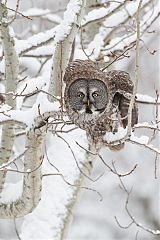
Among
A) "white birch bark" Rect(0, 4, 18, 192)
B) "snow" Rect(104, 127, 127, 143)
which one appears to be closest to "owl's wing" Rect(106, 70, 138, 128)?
"snow" Rect(104, 127, 127, 143)

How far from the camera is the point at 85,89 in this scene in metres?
4.08

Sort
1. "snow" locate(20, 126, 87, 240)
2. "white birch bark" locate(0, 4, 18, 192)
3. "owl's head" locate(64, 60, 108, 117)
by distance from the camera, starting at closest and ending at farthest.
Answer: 1. "owl's head" locate(64, 60, 108, 117)
2. "white birch bark" locate(0, 4, 18, 192)
3. "snow" locate(20, 126, 87, 240)

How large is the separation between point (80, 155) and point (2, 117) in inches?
59.0

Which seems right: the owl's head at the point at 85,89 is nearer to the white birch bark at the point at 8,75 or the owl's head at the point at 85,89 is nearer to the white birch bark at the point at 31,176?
the white birch bark at the point at 31,176

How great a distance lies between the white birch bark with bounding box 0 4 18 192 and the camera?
4430mm

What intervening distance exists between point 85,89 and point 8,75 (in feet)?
2.28

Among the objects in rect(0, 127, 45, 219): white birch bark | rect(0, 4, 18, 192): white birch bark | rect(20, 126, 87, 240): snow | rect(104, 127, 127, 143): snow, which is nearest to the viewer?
rect(104, 127, 127, 143): snow

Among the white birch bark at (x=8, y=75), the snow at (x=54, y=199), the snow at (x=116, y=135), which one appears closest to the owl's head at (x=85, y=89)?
the snow at (x=116, y=135)

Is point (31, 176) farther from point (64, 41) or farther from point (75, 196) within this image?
point (75, 196)

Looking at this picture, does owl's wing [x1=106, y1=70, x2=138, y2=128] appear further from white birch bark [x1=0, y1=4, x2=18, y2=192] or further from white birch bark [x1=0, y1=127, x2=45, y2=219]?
white birch bark [x1=0, y1=4, x2=18, y2=192]

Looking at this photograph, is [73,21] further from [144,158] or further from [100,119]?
[144,158]

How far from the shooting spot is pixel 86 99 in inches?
162

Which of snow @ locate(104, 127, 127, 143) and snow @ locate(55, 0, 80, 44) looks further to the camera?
snow @ locate(55, 0, 80, 44)

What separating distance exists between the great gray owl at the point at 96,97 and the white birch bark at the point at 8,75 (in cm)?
55
